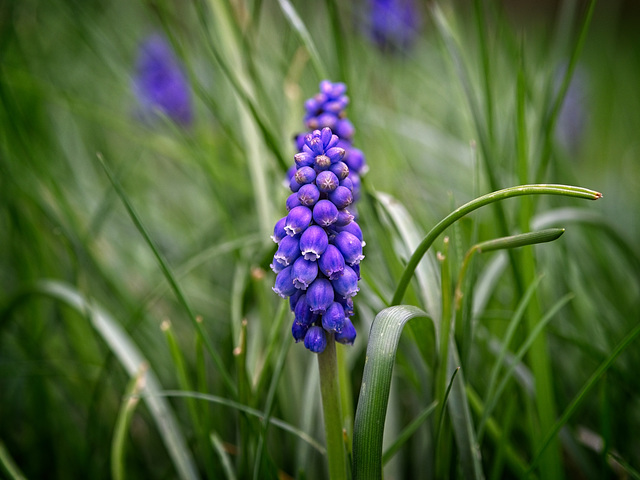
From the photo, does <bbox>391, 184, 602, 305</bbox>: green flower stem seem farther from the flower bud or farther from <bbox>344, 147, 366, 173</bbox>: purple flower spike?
<bbox>344, 147, 366, 173</bbox>: purple flower spike

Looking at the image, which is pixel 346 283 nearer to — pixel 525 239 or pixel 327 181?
pixel 327 181

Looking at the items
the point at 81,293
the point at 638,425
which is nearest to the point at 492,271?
the point at 638,425

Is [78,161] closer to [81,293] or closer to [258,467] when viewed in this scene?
[81,293]

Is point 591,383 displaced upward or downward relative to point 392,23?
downward

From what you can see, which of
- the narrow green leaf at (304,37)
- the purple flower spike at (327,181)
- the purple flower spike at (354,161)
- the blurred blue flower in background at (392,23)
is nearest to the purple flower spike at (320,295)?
the purple flower spike at (327,181)

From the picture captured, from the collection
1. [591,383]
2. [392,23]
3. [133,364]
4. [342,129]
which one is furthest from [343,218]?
[392,23]
